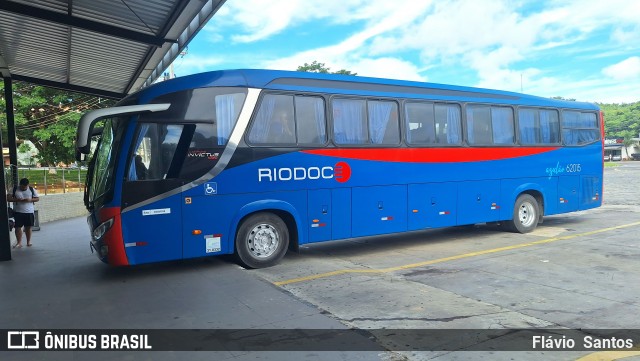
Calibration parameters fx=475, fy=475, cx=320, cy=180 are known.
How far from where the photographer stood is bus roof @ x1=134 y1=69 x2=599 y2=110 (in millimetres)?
7512

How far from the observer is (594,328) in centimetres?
496

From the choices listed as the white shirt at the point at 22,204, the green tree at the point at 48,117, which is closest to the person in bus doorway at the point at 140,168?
the white shirt at the point at 22,204

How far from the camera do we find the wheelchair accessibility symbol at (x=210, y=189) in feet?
24.5

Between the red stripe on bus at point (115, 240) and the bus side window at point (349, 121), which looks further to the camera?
the bus side window at point (349, 121)

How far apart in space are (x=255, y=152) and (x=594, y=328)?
5.24m

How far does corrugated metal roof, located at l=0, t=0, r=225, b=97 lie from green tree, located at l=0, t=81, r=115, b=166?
1110 centimetres

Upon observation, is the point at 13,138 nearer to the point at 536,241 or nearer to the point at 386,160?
the point at 386,160

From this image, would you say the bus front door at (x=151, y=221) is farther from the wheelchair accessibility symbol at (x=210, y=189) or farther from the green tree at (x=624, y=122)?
the green tree at (x=624, y=122)

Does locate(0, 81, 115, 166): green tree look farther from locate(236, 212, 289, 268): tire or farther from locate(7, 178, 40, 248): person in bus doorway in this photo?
locate(236, 212, 289, 268): tire

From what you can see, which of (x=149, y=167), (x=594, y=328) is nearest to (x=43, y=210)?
(x=149, y=167)

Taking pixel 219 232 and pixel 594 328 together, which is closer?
pixel 594 328

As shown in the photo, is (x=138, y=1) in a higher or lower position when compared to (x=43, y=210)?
higher

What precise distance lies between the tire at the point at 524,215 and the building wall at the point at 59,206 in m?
15.7

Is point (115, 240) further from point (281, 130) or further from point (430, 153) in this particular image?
point (430, 153)
